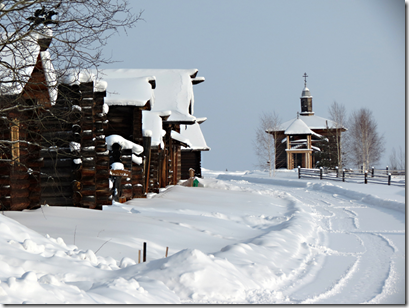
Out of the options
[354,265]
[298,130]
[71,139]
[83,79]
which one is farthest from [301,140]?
[354,265]

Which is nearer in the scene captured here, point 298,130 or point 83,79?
point 83,79

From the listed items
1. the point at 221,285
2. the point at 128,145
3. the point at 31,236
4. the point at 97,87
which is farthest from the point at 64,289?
the point at 128,145

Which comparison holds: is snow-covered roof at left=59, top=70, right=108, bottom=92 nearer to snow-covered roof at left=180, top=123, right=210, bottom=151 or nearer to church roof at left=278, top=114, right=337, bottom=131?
snow-covered roof at left=180, top=123, right=210, bottom=151

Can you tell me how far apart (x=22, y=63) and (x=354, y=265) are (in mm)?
6555

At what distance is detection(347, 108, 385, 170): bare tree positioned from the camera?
43.8 m

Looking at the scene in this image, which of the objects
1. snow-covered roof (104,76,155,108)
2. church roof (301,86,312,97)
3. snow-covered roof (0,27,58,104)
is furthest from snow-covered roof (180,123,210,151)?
church roof (301,86,312,97)

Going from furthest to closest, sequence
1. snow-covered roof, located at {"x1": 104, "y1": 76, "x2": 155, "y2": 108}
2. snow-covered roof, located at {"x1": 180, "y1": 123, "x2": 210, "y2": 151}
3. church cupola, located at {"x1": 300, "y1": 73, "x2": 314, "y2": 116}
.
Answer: church cupola, located at {"x1": 300, "y1": 73, "x2": 314, "y2": 116}, snow-covered roof, located at {"x1": 180, "y1": 123, "x2": 210, "y2": 151}, snow-covered roof, located at {"x1": 104, "y1": 76, "x2": 155, "y2": 108}

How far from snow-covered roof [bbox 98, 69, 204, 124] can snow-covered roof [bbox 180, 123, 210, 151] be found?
20.2 ft

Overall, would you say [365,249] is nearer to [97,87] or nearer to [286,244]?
[286,244]

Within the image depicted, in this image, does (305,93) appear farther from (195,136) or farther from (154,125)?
(154,125)

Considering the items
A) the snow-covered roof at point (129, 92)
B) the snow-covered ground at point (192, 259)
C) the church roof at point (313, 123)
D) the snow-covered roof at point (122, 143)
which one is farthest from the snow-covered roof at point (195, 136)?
the church roof at point (313, 123)

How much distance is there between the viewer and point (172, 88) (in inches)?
822

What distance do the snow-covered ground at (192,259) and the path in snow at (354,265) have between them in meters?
0.02

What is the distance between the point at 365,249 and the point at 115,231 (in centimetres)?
481
